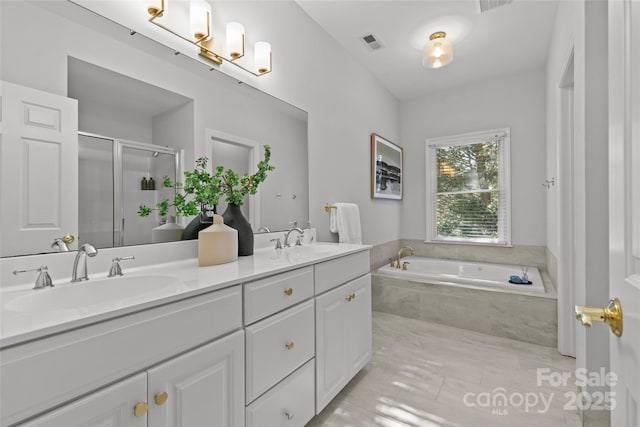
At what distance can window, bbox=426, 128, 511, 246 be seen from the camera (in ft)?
11.4

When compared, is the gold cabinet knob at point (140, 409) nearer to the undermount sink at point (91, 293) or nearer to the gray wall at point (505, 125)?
the undermount sink at point (91, 293)

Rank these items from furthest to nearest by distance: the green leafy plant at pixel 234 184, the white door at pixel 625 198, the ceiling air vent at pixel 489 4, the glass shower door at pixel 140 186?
the ceiling air vent at pixel 489 4 → the green leafy plant at pixel 234 184 → the glass shower door at pixel 140 186 → the white door at pixel 625 198

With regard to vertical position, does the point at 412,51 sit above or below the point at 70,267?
above

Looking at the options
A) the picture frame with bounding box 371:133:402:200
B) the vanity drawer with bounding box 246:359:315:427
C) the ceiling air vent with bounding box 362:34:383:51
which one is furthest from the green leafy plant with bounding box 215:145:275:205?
the picture frame with bounding box 371:133:402:200

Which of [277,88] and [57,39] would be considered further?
[277,88]

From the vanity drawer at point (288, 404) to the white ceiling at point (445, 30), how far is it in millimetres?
2501

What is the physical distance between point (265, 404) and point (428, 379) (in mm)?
1218

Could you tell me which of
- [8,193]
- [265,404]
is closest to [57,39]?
[8,193]

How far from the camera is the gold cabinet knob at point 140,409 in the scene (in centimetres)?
76

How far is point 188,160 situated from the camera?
58.4 inches

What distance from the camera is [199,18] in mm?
1460

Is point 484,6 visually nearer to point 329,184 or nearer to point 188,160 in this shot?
point 329,184

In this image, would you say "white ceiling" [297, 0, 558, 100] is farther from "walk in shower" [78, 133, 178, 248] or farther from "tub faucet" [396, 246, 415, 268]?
"tub faucet" [396, 246, 415, 268]

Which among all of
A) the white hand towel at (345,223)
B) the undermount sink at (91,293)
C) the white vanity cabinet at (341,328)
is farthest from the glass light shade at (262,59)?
the undermount sink at (91,293)
